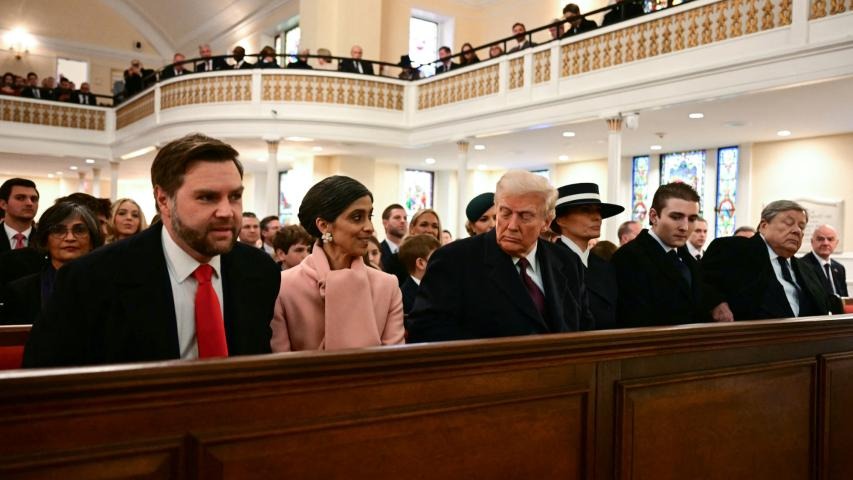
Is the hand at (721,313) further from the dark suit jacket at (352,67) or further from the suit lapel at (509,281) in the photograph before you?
the dark suit jacket at (352,67)

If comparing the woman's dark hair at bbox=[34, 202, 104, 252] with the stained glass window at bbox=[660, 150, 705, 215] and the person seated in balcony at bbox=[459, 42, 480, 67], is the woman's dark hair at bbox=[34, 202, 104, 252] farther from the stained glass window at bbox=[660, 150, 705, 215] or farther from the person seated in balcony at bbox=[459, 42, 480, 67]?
the stained glass window at bbox=[660, 150, 705, 215]

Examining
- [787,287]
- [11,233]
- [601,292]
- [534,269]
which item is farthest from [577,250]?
[11,233]

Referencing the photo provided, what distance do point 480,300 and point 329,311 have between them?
57 centimetres

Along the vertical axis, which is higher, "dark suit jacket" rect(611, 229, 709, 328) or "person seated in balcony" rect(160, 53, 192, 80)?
"person seated in balcony" rect(160, 53, 192, 80)

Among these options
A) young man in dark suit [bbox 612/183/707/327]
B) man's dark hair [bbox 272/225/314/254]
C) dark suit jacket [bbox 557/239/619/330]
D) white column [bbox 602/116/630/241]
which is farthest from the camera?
white column [bbox 602/116/630/241]

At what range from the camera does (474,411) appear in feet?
6.42

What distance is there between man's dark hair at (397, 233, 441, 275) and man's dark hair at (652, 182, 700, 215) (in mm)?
1377

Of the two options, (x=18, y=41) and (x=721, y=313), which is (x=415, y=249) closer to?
(x=721, y=313)

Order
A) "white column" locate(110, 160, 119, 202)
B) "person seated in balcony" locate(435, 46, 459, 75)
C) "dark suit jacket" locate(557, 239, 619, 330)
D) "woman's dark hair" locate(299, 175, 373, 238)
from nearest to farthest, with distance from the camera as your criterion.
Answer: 1. "woman's dark hair" locate(299, 175, 373, 238)
2. "dark suit jacket" locate(557, 239, 619, 330)
3. "person seated in balcony" locate(435, 46, 459, 75)
4. "white column" locate(110, 160, 119, 202)

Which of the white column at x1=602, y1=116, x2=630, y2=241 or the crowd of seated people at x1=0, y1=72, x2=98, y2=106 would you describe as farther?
the crowd of seated people at x1=0, y1=72, x2=98, y2=106

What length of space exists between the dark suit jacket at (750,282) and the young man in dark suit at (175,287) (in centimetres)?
276

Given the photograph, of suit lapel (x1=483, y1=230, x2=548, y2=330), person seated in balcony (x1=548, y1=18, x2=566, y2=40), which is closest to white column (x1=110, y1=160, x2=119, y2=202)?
person seated in balcony (x1=548, y1=18, x2=566, y2=40)

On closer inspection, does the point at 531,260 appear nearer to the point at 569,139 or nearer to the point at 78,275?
the point at 78,275

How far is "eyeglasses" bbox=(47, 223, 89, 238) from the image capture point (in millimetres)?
3430
